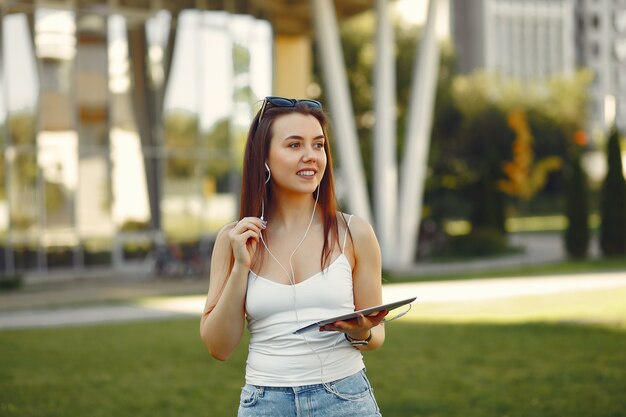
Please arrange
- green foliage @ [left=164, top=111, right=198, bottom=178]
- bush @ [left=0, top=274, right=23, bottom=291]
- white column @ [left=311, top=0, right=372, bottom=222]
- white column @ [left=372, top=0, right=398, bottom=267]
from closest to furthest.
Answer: bush @ [left=0, top=274, right=23, bottom=291]
white column @ [left=311, top=0, right=372, bottom=222]
white column @ [left=372, top=0, right=398, bottom=267]
green foliage @ [left=164, top=111, right=198, bottom=178]

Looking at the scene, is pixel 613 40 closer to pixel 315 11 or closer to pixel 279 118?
pixel 315 11

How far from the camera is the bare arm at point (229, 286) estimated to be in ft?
9.19

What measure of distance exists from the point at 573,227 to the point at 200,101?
1203 cm

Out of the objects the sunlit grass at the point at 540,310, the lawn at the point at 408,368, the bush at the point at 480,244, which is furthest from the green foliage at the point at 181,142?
the lawn at the point at 408,368

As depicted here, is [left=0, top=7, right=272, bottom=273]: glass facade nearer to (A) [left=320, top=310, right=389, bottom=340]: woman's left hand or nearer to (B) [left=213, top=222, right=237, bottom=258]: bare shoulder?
(B) [left=213, top=222, right=237, bottom=258]: bare shoulder

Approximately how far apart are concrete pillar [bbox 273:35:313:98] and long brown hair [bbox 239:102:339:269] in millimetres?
27982

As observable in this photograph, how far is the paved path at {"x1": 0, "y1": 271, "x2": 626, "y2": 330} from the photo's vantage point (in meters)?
15.2

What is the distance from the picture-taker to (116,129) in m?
26.3

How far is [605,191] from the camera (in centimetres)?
2627

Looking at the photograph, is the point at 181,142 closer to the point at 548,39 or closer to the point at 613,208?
the point at 613,208

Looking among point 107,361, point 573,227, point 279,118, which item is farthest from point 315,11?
point 279,118

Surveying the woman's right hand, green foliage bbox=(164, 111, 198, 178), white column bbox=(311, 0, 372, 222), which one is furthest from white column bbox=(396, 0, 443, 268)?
the woman's right hand

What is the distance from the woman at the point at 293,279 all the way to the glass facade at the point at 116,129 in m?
21.6

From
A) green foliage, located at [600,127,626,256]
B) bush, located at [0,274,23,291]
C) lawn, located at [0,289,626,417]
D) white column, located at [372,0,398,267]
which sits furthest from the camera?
green foliage, located at [600,127,626,256]
